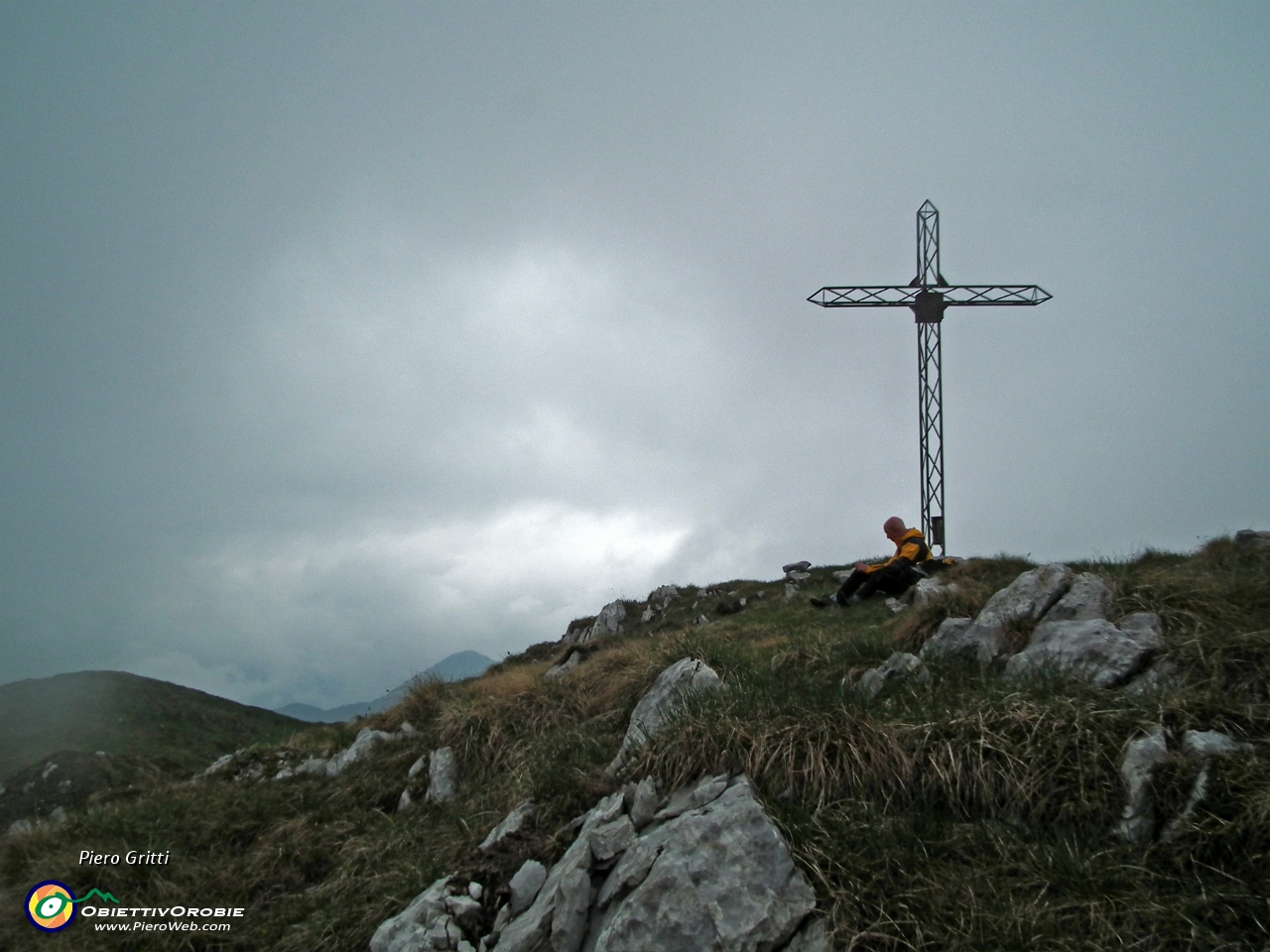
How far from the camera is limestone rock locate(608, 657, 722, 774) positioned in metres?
7.09

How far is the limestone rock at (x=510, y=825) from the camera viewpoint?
18.9 feet

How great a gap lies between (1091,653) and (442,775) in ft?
23.2

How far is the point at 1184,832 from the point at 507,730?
7.29m

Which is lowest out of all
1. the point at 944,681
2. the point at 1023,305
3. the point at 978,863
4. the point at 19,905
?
the point at 19,905

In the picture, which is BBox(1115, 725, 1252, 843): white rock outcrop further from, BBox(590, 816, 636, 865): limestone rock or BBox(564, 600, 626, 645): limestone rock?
BBox(564, 600, 626, 645): limestone rock

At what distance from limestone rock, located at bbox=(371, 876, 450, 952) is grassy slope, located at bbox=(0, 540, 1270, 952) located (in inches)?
12.6

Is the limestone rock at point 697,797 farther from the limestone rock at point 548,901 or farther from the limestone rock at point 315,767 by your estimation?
the limestone rock at point 315,767

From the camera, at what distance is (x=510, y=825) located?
19.3ft

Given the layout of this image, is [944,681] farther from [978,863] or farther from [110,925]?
[110,925]

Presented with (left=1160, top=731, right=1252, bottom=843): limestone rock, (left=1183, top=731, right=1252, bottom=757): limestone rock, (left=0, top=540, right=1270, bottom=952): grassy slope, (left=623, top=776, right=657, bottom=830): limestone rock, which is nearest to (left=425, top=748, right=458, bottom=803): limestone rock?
(left=0, top=540, right=1270, bottom=952): grassy slope

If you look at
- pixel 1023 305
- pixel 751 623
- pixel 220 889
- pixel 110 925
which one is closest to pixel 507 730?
pixel 220 889

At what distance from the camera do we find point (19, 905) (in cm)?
733

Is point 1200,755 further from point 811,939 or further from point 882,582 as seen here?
point 882,582

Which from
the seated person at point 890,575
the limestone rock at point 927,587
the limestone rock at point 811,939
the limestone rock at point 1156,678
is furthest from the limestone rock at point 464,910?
the seated person at point 890,575
